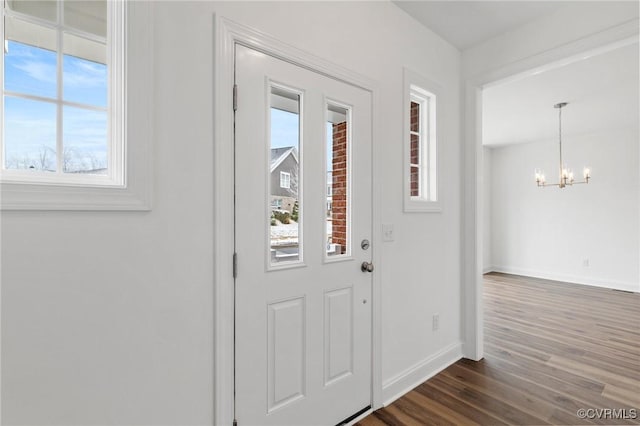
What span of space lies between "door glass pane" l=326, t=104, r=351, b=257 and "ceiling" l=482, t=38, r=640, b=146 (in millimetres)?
2161

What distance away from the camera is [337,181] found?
191 centimetres

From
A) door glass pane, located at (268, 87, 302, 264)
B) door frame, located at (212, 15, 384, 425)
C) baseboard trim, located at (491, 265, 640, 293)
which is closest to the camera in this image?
door frame, located at (212, 15, 384, 425)

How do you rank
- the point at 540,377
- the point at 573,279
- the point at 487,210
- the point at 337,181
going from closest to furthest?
the point at 337,181 → the point at 540,377 → the point at 573,279 → the point at 487,210

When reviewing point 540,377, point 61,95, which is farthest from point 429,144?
point 61,95

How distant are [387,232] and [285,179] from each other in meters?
0.87

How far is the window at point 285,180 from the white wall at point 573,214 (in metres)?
6.34

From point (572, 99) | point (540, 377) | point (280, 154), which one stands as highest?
point (572, 99)

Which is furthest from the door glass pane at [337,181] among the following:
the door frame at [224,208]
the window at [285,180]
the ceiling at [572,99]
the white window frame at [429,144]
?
the ceiling at [572,99]

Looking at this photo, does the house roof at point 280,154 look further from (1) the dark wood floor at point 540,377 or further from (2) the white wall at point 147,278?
(1) the dark wood floor at point 540,377

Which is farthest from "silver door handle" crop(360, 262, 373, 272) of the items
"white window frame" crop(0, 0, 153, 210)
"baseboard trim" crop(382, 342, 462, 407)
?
"white window frame" crop(0, 0, 153, 210)

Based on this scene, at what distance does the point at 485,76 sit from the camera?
2.65 meters

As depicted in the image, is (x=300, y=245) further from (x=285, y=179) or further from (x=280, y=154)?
(x=280, y=154)

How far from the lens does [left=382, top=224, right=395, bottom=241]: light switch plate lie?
2.15 metres

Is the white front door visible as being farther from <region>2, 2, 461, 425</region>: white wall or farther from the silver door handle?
<region>2, 2, 461, 425</region>: white wall
